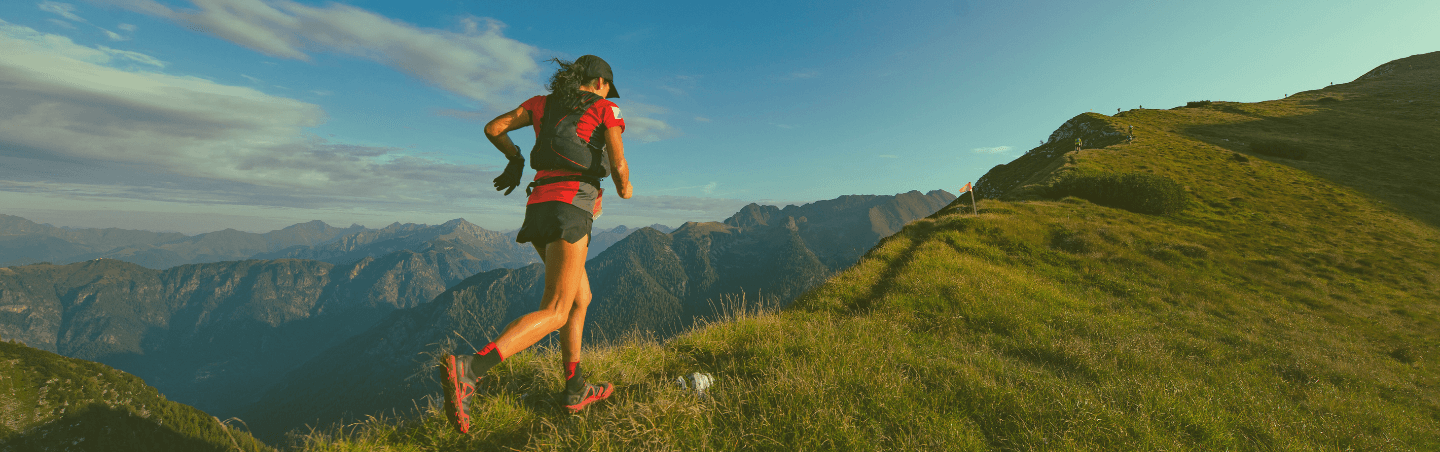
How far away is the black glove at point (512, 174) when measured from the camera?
561cm

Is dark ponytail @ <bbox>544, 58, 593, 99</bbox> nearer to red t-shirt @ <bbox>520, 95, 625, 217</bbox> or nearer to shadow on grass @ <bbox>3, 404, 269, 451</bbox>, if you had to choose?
red t-shirt @ <bbox>520, 95, 625, 217</bbox>

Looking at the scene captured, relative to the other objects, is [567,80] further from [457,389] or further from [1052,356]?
[1052,356]

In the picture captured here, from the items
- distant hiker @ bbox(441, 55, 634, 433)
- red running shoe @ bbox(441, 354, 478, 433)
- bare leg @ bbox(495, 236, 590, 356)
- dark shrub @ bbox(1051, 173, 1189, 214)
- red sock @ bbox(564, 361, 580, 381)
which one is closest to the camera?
red running shoe @ bbox(441, 354, 478, 433)

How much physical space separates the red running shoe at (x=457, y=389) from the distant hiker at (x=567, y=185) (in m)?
0.17

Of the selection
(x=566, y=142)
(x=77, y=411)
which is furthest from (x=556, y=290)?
(x=77, y=411)

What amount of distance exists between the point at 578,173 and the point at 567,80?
42.7 inches

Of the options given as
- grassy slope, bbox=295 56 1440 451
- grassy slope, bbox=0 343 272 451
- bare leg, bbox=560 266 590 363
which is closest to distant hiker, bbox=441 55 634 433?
bare leg, bbox=560 266 590 363

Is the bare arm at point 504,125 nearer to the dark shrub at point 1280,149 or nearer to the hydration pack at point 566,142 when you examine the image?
the hydration pack at point 566,142

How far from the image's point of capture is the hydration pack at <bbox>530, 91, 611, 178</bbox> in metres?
5.08

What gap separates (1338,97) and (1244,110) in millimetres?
21849

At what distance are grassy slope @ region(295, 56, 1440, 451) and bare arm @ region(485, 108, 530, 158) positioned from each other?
276 cm

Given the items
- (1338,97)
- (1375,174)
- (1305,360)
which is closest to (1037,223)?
(1305,360)

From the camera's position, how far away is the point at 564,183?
507cm

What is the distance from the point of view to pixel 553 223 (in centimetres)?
488
